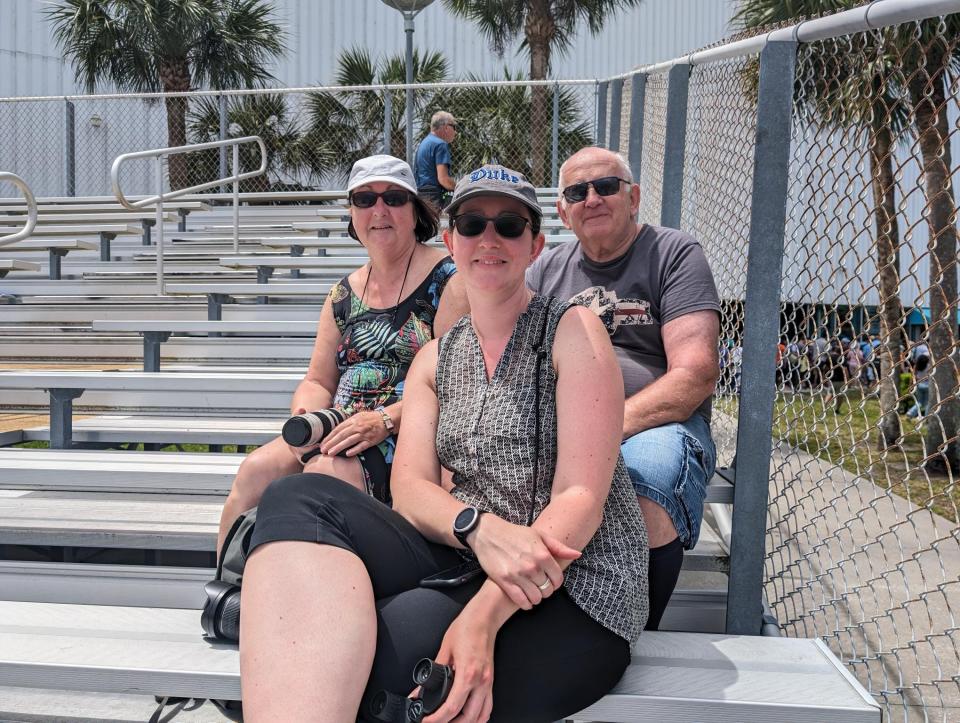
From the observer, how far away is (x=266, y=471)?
2.39 metres

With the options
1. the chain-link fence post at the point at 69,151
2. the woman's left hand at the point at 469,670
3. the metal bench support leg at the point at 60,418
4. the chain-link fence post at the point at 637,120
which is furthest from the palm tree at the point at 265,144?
the woman's left hand at the point at 469,670

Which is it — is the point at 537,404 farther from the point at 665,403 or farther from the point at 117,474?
the point at 117,474

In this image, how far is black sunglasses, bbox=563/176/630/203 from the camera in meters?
2.66

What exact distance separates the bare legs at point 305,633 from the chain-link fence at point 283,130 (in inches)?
312

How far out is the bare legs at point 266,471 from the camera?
91.3 inches

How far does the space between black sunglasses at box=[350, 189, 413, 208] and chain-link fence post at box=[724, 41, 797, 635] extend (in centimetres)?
100

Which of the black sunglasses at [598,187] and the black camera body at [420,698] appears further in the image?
the black sunglasses at [598,187]

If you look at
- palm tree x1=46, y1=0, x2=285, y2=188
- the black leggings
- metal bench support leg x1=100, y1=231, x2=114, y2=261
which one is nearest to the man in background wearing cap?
metal bench support leg x1=100, y1=231, x2=114, y2=261

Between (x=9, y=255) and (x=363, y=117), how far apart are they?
16.5 ft

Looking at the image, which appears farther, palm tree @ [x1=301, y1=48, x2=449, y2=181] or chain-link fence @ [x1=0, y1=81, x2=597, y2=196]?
palm tree @ [x1=301, y1=48, x2=449, y2=181]

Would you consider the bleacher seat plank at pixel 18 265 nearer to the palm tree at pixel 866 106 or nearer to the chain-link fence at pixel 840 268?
the chain-link fence at pixel 840 268

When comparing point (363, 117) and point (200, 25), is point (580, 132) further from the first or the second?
point (200, 25)

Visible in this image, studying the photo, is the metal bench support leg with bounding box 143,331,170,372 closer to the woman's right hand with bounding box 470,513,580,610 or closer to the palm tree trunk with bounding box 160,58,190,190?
the woman's right hand with bounding box 470,513,580,610

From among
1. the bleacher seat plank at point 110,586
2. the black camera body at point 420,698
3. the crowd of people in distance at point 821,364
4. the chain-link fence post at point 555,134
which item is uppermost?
the chain-link fence post at point 555,134
